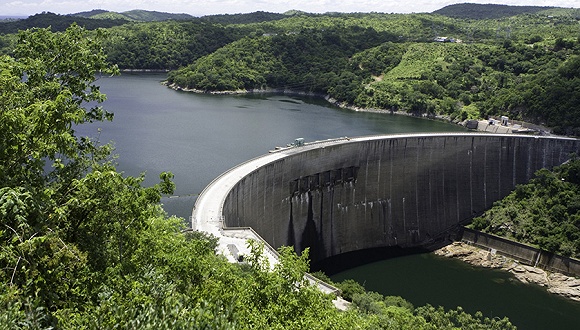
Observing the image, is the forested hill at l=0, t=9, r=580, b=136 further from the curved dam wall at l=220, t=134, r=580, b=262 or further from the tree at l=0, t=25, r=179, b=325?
the tree at l=0, t=25, r=179, b=325

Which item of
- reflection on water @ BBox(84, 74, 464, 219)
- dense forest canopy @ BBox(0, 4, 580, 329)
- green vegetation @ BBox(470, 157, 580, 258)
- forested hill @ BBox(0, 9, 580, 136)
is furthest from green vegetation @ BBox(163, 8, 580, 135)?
dense forest canopy @ BBox(0, 4, 580, 329)

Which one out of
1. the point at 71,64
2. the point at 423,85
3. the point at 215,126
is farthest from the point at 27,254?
the point at 423,85

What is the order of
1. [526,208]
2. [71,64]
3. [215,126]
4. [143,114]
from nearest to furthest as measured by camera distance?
[71,64], [526,208], [215,126], [143,114]

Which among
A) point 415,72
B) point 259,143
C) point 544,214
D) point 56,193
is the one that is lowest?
point 544,214

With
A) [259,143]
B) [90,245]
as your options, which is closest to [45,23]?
[259,143]

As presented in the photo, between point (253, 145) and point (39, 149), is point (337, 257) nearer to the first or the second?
point (253, 145)

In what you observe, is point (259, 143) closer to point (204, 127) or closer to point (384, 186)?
point (204, 127)
